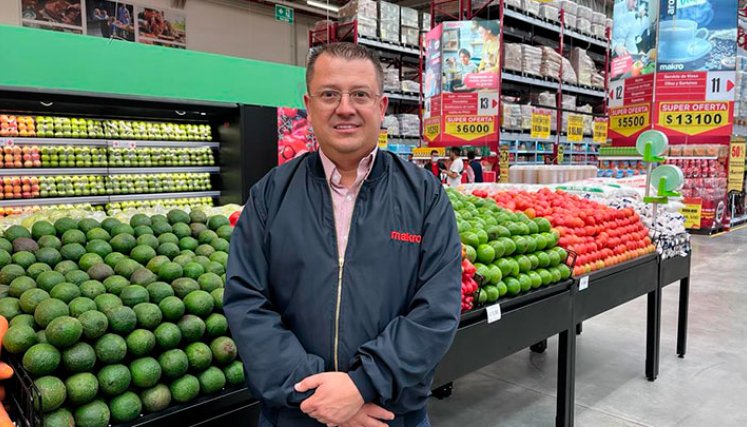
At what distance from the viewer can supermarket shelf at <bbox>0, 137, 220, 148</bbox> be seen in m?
5.21

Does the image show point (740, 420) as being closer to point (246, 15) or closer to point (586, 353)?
point (586, 353)

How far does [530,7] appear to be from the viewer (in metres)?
10.0

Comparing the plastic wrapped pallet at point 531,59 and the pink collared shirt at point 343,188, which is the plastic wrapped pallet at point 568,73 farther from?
the pink collared shirt at point 343,188

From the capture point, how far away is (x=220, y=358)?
5.67 ft

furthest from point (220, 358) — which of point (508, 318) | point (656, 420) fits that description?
point (656, 420)

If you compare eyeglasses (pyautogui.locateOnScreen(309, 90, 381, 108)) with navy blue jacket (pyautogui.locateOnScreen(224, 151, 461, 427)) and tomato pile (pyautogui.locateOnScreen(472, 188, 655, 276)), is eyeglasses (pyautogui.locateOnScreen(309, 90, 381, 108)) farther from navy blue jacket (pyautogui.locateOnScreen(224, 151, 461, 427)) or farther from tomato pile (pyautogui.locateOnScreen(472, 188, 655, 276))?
tomato pile (pyautogui.locateOnScreen(472, 188, 655, 276))

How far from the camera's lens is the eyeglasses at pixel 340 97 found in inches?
52.4

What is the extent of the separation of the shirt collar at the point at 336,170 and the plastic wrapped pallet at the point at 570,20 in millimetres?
10959

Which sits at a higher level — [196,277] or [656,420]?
[196,277]

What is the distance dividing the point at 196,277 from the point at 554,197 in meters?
2.94

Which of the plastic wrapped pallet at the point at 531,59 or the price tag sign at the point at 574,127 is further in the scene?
the price tag sign at the point at 574,127

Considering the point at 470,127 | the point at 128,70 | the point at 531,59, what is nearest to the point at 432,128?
the point at 470,127

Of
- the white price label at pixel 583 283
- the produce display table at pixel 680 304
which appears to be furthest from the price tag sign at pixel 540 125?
the white price label at pixel 583 283

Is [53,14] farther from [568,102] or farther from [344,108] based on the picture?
[344,108]
